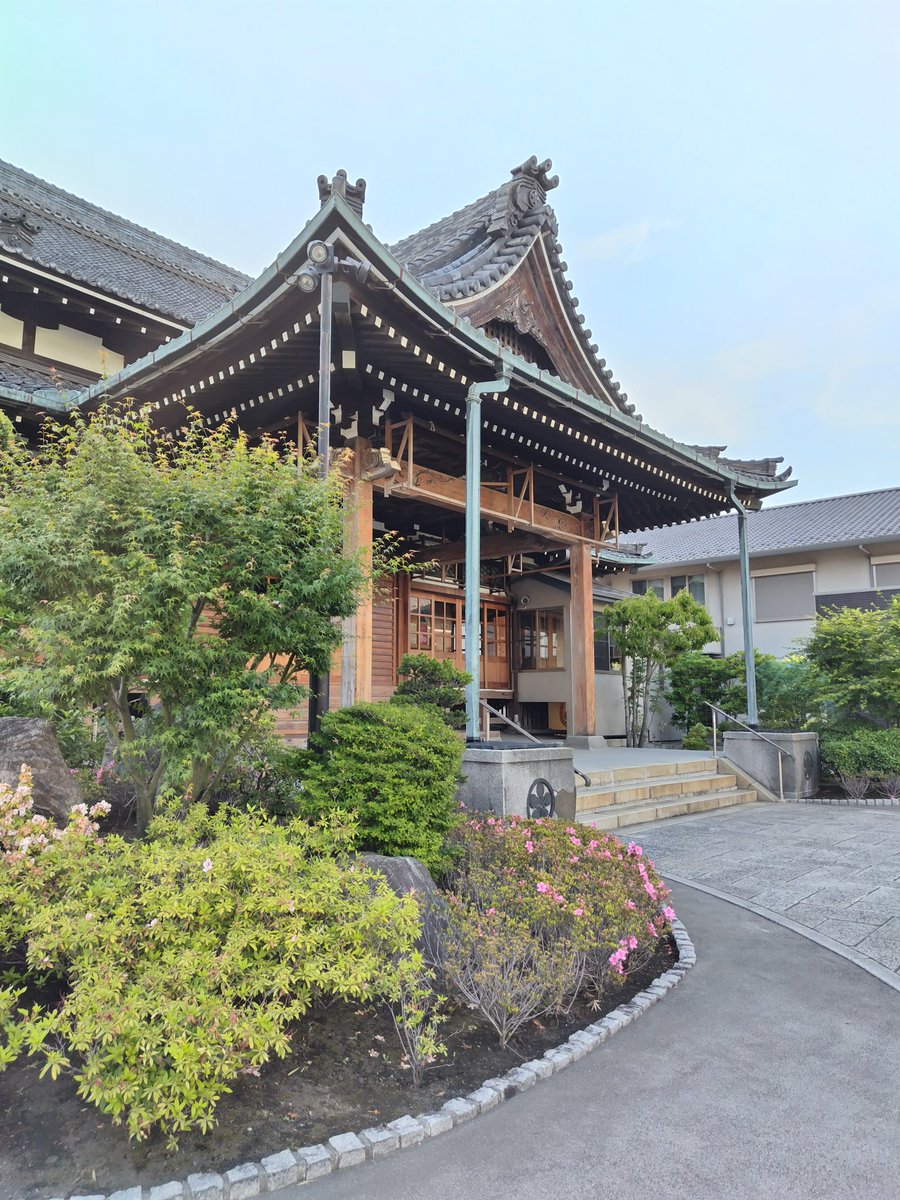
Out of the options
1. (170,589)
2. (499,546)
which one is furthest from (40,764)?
(499,546)

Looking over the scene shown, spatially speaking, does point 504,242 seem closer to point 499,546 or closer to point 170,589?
point 499,546

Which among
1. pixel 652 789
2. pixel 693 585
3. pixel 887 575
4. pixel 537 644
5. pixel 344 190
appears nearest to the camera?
pixel 344 190

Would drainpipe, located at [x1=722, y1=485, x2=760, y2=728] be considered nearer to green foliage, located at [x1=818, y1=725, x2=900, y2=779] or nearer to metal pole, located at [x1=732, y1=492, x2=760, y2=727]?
metal pole, located at [x1=732, y1=492, x2=760, y2=727]

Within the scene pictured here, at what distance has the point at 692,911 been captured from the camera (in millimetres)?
4484

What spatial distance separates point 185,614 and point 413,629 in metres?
7.99

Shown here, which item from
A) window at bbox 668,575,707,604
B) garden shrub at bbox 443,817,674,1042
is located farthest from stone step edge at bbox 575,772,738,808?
window at bbox 668,575,707,604

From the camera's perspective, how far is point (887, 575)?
16.3 m

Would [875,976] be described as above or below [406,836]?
below

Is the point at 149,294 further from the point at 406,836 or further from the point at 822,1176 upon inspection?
the point at 822,1176

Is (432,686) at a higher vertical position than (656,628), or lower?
lower

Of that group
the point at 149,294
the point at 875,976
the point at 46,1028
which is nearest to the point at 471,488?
the point at 875,976

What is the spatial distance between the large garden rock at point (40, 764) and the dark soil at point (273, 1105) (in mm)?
1496

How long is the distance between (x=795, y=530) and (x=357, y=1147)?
19.3m

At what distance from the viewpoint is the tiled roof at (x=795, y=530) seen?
55.0 feet
